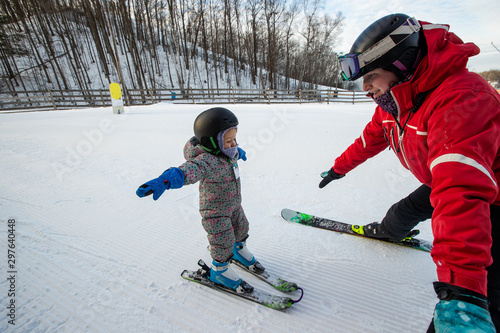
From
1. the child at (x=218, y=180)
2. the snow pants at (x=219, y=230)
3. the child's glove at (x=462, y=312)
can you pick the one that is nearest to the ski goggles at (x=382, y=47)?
the child at (x=218, y=180)

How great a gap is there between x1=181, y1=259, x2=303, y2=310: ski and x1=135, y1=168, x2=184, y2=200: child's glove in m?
1.01

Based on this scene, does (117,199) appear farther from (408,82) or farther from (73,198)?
(408,82)

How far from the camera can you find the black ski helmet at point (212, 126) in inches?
57.4

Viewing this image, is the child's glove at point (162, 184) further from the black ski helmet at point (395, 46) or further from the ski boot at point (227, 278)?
the black ski helmet at point (395, 46)

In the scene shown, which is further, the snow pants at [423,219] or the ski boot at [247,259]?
the ski boot at [247,259]

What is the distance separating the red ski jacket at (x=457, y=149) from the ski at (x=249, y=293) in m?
1.06

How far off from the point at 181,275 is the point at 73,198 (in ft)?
7.83

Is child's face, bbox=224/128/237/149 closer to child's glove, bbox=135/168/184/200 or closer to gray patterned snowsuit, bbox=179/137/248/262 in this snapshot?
gray patterned snowsuit, bbox=179/137/248/262

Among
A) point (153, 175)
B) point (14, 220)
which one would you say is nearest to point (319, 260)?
point (153, 175)

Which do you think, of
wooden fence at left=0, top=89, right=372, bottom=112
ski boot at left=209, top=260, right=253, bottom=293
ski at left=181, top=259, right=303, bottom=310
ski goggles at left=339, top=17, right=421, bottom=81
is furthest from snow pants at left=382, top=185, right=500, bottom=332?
wooden fence at left=0, top=89, right=372, bottom=112

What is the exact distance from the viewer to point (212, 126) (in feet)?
4.76

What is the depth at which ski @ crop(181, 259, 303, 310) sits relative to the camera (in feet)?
5.14

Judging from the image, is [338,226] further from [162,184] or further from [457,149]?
[162,184]

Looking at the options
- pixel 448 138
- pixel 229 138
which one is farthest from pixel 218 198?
pixel 448 138
